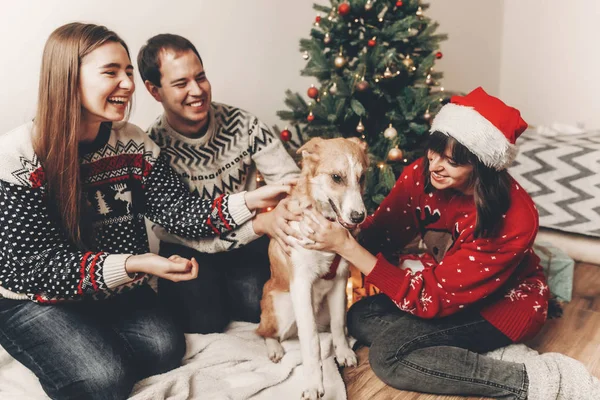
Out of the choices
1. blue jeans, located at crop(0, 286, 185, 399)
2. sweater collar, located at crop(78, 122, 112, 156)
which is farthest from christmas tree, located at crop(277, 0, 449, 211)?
blue jeans, located at crop(0, 286, 185, 399)

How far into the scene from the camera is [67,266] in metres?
1.60

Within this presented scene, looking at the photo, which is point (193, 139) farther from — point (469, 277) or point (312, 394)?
point (469, 277)

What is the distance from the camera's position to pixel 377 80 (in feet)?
8.40

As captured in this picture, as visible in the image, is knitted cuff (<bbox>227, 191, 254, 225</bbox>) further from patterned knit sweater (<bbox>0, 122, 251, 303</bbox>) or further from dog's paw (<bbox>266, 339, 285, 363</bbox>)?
dog's paw (<bbox>266, 339, 285, 363</bbox>)

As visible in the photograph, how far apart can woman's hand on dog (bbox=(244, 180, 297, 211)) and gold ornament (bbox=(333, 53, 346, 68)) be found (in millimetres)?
1004

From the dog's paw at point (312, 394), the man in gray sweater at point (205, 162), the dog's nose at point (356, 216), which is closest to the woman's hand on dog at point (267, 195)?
the man in gray sweater at point (205, 162)

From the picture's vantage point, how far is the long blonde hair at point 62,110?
161 cm

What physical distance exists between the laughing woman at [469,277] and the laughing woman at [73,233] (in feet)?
1.95

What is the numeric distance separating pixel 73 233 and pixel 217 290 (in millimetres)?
780

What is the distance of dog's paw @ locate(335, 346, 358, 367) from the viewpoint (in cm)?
197

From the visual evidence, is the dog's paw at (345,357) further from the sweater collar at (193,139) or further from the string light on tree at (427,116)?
the string light on tree at (427,116)

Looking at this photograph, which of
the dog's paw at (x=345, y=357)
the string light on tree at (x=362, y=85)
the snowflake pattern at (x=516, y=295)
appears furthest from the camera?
the string light on tree at (x=362, y=85)

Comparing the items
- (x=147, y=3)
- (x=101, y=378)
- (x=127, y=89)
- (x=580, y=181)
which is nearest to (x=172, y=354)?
(x=101, y=378)

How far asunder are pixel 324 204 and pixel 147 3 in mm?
1721
